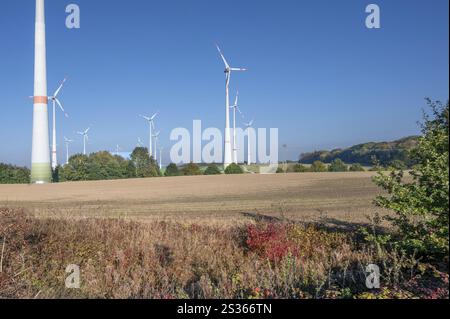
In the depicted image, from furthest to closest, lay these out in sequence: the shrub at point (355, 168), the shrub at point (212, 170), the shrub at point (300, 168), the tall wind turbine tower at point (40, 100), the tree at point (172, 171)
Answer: the shrub at point (300, 168) < the tree at point (172, 171) < the shrub at point (355, 168) < the shrub at point (212, 170) < the tall wind turbine tower at point (40, 100)

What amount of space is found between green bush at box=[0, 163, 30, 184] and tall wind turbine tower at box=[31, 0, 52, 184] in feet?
65.8

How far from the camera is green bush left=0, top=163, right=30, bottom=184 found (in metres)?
67.3

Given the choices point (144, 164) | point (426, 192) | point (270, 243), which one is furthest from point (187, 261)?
point (144, 164)

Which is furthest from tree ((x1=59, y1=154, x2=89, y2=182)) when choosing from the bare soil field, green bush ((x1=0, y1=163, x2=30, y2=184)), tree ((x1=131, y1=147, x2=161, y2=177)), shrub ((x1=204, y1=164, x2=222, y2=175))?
the bare soil field

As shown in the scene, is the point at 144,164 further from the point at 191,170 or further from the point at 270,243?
the point at 270,243

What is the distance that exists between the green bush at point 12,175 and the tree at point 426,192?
69.4 m

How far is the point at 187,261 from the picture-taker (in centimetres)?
1199

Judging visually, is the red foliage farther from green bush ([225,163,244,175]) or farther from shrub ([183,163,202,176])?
shrub ([183,163,202,176])

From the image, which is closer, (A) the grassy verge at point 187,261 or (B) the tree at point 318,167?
(A) the grassy verge at point 187,261

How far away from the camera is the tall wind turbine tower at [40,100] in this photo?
46.8m

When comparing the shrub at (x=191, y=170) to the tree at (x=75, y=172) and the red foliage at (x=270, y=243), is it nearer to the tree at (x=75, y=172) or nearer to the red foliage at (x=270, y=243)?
the tree at (x=75, y=172)

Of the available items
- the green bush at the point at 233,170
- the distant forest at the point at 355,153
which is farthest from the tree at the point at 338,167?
the green bush at the point at 233,170
